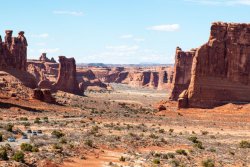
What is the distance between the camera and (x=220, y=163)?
34188 mm

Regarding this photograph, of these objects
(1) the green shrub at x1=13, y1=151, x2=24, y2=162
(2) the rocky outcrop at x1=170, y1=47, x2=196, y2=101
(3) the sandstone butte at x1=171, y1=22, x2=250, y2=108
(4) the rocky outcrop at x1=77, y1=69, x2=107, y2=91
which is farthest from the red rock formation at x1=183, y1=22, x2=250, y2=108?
(4) the rocky outcrop at x1=77, y1=69, x2=107, y2=91

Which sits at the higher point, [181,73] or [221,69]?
[221,69]

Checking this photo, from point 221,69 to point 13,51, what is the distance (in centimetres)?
4100

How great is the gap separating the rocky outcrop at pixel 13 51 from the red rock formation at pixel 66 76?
2305 centimetres

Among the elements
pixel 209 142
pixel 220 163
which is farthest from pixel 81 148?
pixel 209 142

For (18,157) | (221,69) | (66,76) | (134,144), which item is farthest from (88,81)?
(18,157)

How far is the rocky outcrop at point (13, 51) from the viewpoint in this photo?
→ 9244 cm

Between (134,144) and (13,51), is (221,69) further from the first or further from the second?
(134,144)

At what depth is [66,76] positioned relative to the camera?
12275 cm

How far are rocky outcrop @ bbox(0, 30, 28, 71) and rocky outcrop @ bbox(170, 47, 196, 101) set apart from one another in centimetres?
3131

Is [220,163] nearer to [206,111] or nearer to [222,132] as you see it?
[222,132]

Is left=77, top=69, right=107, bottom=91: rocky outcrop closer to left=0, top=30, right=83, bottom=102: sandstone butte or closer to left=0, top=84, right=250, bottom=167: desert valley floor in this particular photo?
left=0, top=30, right=83, bottom=102: sandstone butte

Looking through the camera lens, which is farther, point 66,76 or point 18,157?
point 66,76

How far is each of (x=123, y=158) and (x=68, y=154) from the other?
3522mm
